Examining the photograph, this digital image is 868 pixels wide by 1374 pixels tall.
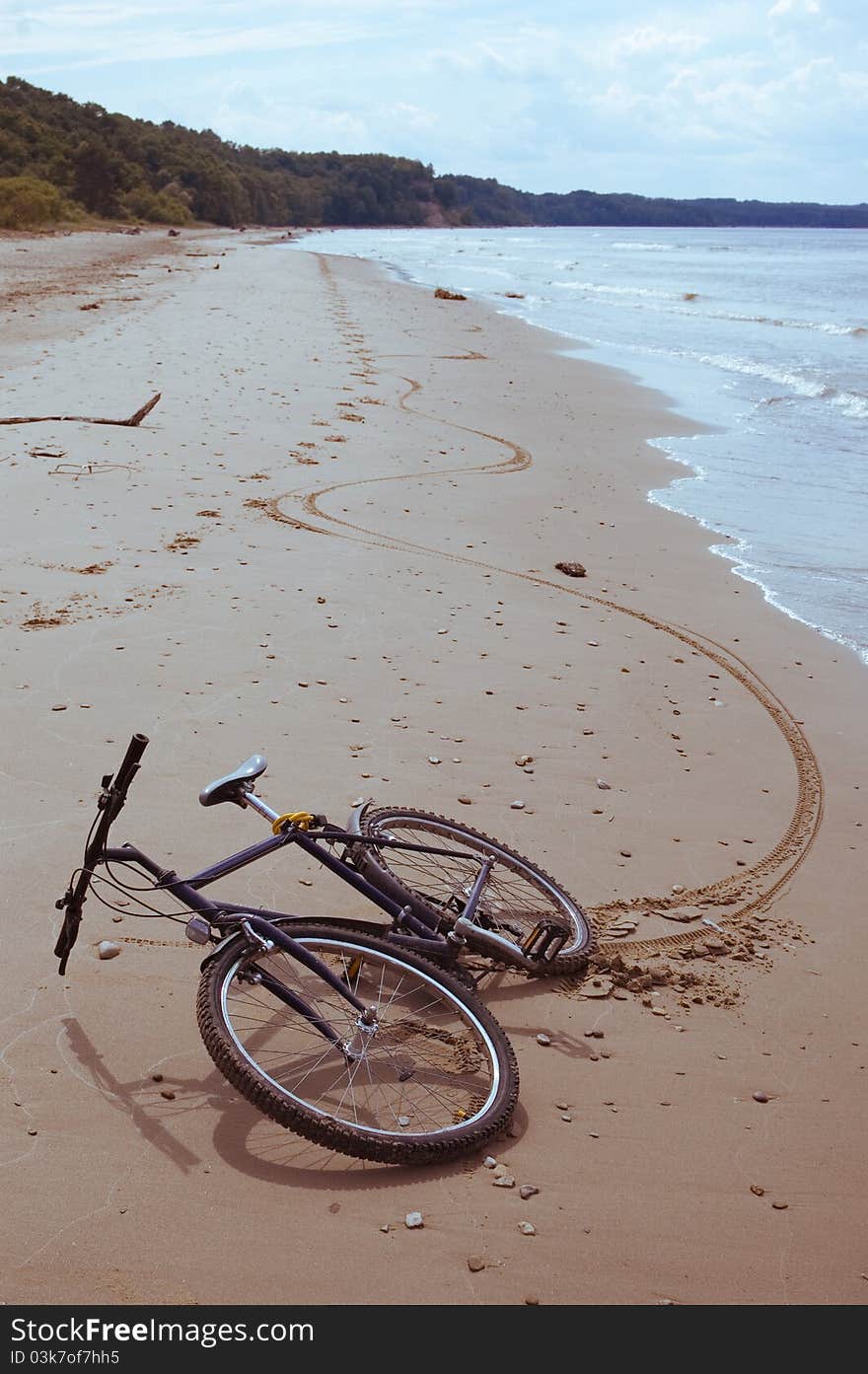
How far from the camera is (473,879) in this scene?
13.1 ft

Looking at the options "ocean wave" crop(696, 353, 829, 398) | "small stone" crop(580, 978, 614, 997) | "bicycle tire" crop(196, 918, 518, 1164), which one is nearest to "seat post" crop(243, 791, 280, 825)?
"bicycle tire" crop(196, 918, 518, 1164)

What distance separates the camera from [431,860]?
409 centimetres

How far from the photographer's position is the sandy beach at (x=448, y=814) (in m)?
2.65

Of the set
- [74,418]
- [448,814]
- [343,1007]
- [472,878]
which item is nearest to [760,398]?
[74,418]

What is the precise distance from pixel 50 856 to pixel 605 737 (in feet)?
8.65

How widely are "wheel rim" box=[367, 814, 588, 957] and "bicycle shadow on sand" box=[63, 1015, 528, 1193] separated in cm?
96

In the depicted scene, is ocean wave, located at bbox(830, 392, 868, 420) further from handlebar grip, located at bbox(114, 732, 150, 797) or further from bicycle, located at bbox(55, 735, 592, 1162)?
handlebar grip, located at bbox(114, 732, 150, 797)

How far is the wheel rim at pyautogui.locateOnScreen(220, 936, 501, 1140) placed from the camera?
2994 mm

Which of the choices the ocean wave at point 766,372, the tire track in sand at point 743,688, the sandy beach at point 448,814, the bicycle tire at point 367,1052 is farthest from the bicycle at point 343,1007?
the ocean wave at point 766,372

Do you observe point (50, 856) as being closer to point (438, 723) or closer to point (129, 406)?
point (438, 723)

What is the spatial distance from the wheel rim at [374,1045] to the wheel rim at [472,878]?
607mm
